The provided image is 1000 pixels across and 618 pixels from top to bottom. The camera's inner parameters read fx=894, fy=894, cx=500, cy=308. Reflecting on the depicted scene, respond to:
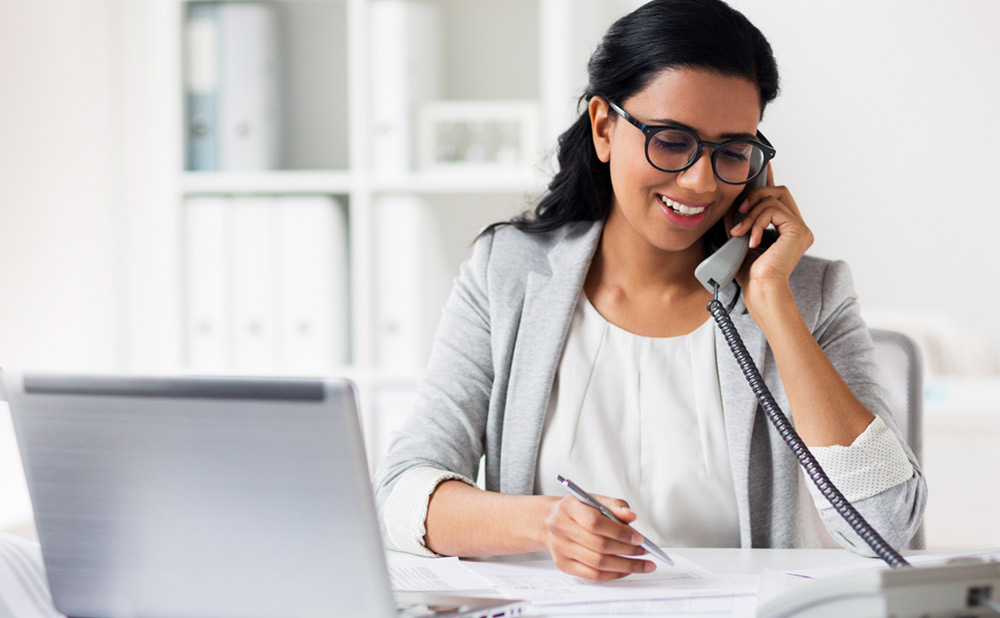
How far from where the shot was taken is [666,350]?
132 centimetres

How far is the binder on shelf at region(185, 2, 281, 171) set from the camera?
2.13 m

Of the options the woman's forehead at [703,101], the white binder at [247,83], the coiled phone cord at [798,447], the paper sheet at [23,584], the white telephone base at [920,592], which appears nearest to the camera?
the white telephone base at [920,592]

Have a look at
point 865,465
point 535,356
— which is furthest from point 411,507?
point 865,465

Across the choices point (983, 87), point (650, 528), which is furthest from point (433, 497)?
point (983, 87)

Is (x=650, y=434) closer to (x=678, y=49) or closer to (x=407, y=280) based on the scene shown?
(x=678, y=49)

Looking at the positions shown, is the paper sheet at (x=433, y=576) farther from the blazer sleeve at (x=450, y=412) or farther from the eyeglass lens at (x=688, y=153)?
the eyeglass lens at (x=688, y=153)

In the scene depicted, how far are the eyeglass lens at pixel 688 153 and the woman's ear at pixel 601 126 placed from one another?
150 mm

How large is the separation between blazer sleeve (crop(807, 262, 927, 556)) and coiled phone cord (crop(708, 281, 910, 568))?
2.3 inches

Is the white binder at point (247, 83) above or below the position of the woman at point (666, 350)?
above

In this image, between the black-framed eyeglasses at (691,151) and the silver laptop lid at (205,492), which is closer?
the silver laptop lid at (205,492)

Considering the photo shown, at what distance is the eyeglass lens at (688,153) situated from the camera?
119cm

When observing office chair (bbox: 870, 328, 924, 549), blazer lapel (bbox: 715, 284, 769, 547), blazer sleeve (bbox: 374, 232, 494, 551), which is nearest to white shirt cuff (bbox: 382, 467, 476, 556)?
blazer sleeve (bbox: 374, 232, 494, 551)

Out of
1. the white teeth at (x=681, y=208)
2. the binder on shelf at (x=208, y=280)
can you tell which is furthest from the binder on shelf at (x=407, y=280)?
the white teeth at (x=681, y=208)

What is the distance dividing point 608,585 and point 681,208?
57 cm
